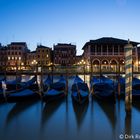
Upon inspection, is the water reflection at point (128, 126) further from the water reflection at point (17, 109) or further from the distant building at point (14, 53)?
the distant building at point (14, 53)

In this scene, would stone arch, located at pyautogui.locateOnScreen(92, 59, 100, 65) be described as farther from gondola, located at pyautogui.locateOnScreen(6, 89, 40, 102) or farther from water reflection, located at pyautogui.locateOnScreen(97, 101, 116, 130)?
gondola, located at pyautogui.locateOnScreen(6, 89, 40, 102)

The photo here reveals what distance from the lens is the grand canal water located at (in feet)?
15.2

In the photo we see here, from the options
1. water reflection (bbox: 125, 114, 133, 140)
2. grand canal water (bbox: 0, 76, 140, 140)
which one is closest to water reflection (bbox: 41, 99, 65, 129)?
grand canal water (bbox: 0, 76, 140, 140)

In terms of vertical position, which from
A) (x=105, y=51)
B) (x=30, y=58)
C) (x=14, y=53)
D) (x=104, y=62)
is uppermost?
(x=14, y=53)

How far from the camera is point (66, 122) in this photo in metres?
5.60

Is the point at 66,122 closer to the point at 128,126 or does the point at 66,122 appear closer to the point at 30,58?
the point at 128,126

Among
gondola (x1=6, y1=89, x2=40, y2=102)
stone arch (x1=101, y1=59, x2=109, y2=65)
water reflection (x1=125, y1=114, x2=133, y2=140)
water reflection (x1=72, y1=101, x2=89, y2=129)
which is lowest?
water reflection (x1=125, y1=114, x2=133, y2=140)

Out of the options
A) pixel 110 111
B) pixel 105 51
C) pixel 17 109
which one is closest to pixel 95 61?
pixel 105 51

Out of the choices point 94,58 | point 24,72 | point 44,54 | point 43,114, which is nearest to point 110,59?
point 94,58

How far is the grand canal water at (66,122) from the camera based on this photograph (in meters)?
4.64

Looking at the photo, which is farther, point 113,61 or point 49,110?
point 113,61

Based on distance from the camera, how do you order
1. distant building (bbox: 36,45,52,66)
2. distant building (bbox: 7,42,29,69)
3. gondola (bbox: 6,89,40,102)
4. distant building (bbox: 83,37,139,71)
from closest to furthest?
gondola (bbox: 6,89,40,102) < distant building (bbox: 83,37,139,71) < distant building (bbox: 36,45,52,66) < distant building (bbox: 7,42,29,69)

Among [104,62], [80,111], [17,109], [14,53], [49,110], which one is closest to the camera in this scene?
[80,111]

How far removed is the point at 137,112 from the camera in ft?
21.4
